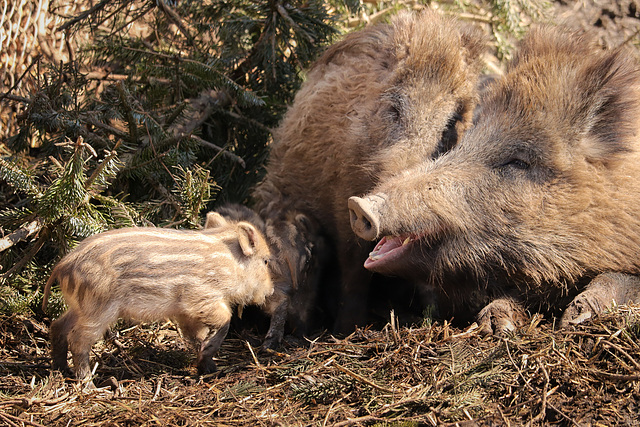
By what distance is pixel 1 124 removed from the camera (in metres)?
4.24

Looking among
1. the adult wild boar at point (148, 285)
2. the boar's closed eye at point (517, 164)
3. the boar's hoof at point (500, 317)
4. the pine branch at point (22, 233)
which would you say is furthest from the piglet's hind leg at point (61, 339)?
the boar's closed eye at point (517, 164)

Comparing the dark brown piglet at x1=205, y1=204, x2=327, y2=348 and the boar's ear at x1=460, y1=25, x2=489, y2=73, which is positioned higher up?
the boar's ear at x1=460, y1=25, x2=489, y2=73

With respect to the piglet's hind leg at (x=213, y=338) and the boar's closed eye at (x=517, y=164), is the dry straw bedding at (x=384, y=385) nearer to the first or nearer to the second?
the piglet's hind leg at (x=213, y=338)

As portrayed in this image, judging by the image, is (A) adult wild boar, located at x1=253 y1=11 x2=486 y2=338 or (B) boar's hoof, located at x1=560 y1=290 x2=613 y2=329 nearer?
(B) boar's hoof, located at x1=560 y1=290 x2=613 y2=329

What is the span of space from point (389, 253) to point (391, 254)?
15mm

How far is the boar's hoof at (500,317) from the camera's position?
3152mm

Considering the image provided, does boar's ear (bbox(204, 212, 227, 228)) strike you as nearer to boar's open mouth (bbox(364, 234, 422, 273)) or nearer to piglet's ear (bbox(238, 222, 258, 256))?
piglet's ear (bbox(238, 222, 258, 256))

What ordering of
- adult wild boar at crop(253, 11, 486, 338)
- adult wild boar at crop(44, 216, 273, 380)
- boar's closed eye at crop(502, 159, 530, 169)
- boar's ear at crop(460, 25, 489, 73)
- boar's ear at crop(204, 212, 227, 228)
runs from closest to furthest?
adult wild boar at crop(44, 216, 273, 380), boar's closed eye at crop(502, 159, 530, 169), boar's ear at crop(204, 212, 227, 228), adult wild boar at crop(253, 11, 486, 338), boar's ear at crop(460, 25, 489, 73)

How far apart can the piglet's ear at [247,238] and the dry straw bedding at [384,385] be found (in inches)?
21.0

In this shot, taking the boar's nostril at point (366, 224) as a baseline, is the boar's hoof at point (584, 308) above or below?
below

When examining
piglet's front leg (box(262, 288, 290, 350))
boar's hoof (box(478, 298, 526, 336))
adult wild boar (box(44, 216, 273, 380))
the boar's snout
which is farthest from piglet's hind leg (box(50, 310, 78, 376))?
boar's hoof (box(478, 298, 526, 336))

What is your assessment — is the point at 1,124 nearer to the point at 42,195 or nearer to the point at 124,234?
the point at 42,195

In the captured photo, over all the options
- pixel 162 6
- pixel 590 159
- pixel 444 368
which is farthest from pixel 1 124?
pixel 590 159

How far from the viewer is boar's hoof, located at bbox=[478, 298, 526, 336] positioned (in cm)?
315
